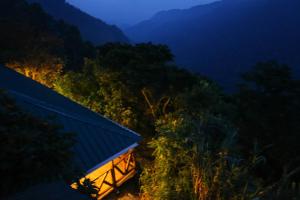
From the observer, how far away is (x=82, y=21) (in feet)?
168

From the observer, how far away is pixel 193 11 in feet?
520

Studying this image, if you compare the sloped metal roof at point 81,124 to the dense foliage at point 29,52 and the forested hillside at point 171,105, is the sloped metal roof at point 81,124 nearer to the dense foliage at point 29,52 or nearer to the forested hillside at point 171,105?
the forested hillside at point 171,105

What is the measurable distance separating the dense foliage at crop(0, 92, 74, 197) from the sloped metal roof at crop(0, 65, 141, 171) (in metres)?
2.50

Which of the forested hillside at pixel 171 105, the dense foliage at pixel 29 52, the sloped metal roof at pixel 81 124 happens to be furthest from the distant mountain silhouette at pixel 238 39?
the sloped metal roof at pixel 81 124

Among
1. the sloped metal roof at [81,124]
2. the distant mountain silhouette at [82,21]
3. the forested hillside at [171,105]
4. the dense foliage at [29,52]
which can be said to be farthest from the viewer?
the distant mountain silhouette at [82,21]

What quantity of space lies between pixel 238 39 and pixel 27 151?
281 feet

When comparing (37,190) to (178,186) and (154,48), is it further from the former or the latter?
(154,48)

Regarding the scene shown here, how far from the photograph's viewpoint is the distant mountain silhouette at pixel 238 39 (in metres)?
63.3

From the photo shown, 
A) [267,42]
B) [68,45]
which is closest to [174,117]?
[68,45]

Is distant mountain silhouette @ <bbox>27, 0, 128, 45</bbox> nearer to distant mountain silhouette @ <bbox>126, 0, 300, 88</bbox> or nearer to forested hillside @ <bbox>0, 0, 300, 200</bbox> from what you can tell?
distant mountain silhouette @ <bbox>126, 0, 300, 88</bbox>

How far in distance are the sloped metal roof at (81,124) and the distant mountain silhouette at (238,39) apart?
1708 inches

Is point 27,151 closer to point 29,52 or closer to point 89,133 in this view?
point 89,133

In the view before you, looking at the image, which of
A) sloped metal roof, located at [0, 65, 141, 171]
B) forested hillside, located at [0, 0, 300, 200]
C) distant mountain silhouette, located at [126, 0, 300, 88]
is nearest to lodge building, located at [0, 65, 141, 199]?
A: sloped metal roof, located at [0, 65, 141, 171]

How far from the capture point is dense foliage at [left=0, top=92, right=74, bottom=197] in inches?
107
